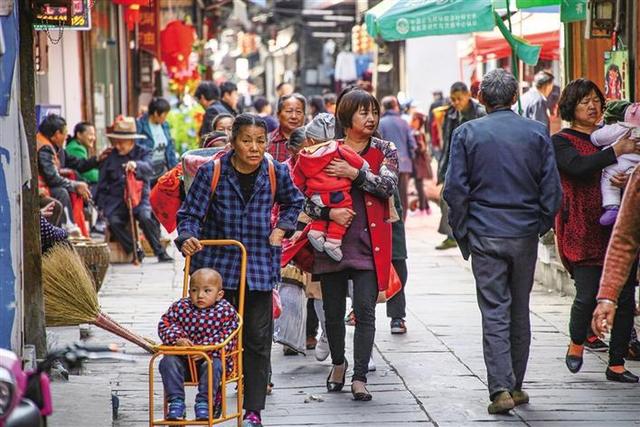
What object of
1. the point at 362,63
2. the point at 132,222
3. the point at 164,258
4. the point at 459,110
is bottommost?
the point at 164,258

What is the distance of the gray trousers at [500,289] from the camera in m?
7.81

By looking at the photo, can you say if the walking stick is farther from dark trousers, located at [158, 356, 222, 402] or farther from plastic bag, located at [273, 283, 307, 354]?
dark trousers, located at [158, 356, 222, 402]

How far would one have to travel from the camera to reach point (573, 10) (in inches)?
473

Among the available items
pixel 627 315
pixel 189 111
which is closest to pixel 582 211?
pixel 627 315

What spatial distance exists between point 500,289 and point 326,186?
4.18ft

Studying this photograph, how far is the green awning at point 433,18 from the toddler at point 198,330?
703 centimetres

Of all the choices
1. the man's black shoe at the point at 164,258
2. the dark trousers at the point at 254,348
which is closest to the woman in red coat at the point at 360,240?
the dark trousers at the point at 254,348

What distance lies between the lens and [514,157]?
778 cm

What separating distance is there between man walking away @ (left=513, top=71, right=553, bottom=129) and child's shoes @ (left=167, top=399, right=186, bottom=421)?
10602mm

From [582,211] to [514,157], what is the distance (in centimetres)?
132

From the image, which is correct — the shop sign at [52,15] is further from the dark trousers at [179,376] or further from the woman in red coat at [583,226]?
the woman in red coat at [583,226]

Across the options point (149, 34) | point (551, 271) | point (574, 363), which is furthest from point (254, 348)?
point (149, 34)

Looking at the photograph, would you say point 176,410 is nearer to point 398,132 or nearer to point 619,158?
point 619,158

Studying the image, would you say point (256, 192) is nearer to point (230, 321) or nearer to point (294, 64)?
point (230, 321)
